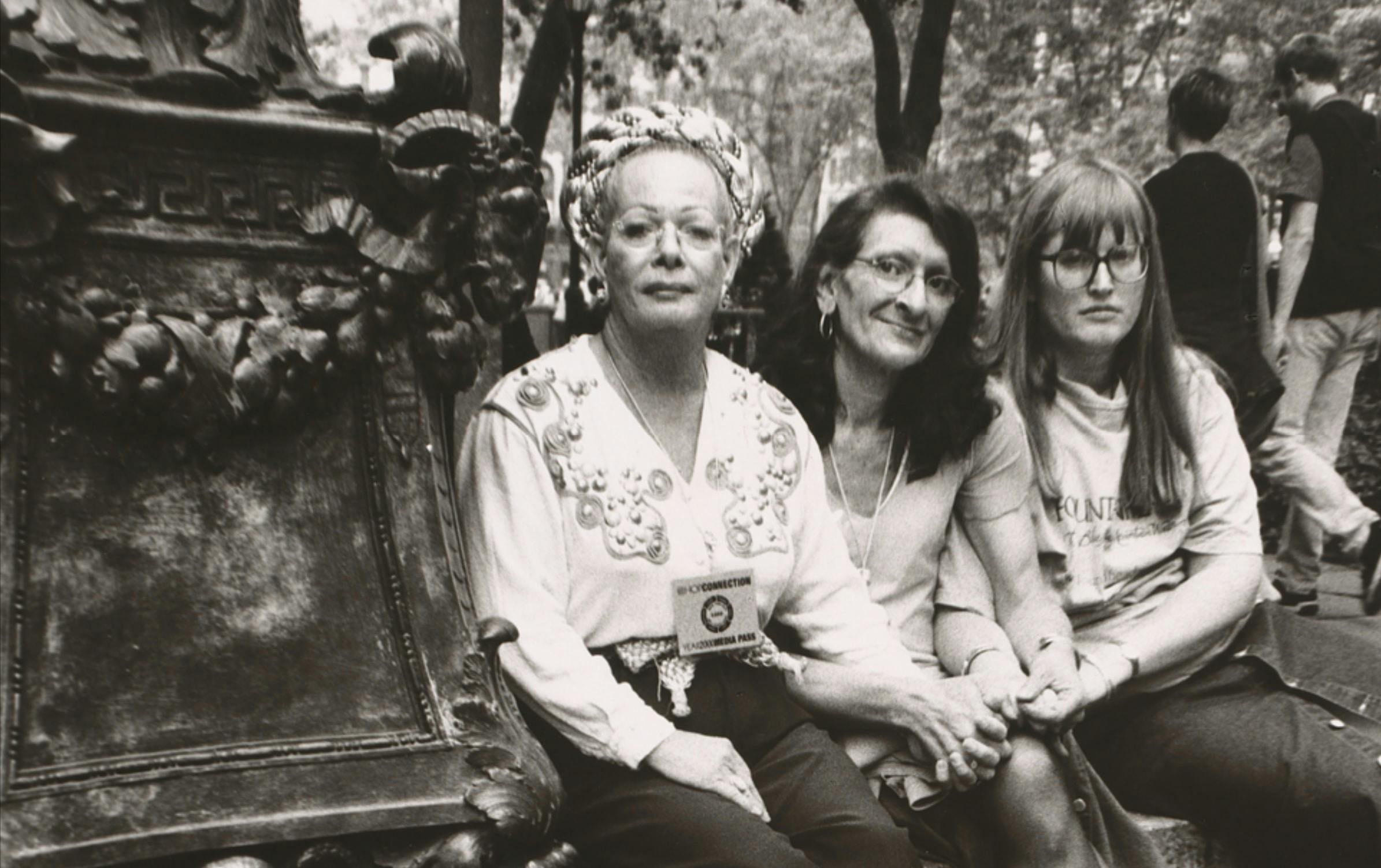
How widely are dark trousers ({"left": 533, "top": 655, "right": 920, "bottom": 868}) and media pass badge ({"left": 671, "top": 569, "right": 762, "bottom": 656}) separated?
0.08m

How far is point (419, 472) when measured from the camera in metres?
2.17

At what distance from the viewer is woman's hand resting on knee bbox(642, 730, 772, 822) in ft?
7.29

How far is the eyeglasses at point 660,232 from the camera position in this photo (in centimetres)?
248

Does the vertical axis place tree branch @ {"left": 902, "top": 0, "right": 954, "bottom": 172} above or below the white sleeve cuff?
above

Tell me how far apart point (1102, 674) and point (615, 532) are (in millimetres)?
1028

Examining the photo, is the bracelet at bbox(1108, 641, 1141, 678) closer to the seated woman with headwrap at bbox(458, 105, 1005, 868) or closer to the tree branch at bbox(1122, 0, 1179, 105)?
the seated woman with headwrap at bbox(458, 105, 1005, 868)

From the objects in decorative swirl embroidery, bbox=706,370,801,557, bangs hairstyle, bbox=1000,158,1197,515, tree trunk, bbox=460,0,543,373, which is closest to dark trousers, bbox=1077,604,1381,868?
bangs hairstyle, bbox=1000,158,1197,515

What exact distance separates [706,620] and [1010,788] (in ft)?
2.06

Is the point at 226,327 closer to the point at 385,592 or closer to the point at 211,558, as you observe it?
the point at 211,558

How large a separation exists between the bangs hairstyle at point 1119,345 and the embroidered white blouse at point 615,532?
2.13 feet

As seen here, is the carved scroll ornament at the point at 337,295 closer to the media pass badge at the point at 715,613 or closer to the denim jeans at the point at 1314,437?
the media pass badge at the point at 715,613

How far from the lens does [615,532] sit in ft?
7.75

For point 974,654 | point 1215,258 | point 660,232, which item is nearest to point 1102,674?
point 974,654

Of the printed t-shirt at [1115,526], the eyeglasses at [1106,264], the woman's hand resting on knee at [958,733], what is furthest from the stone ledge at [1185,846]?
the eyeglasses at [1106,264]
